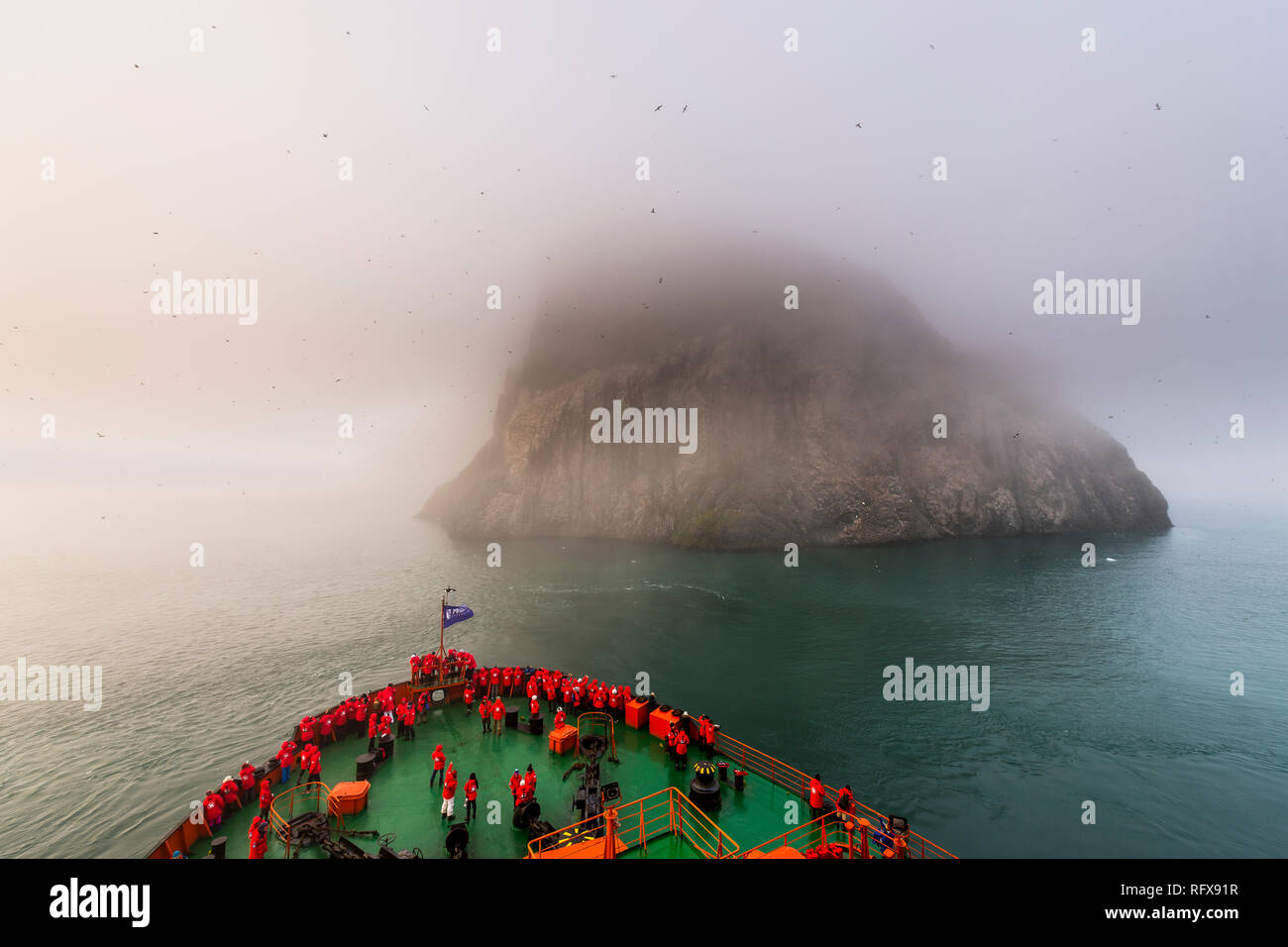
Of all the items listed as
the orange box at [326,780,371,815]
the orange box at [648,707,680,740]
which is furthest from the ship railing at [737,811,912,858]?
the orange box at [326,780,371,815]

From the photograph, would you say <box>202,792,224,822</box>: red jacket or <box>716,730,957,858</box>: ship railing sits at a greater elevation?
<box>202,792,224,822</box>: red jacket

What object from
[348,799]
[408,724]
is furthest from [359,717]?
[348,799]

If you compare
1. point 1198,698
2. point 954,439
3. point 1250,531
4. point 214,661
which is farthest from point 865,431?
point 1250,531

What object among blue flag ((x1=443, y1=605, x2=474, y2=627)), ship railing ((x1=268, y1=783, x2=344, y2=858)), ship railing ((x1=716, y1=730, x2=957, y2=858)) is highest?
blue flag ((x1=443, y1=605, x2=474, y2=627))

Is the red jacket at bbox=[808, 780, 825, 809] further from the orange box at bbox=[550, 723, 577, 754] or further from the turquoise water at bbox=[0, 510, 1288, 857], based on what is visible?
the turquoise water at bbox=[0, 510, 1288, 857]

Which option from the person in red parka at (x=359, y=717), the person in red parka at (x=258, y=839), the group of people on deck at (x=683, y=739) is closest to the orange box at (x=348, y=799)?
the person in red parka at (x=258, y=839)

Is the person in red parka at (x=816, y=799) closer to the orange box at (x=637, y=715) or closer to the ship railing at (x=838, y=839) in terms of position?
the ship railing at (x=838, y=839)

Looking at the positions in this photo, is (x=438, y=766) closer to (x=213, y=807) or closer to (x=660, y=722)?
(x=213, y=807)
